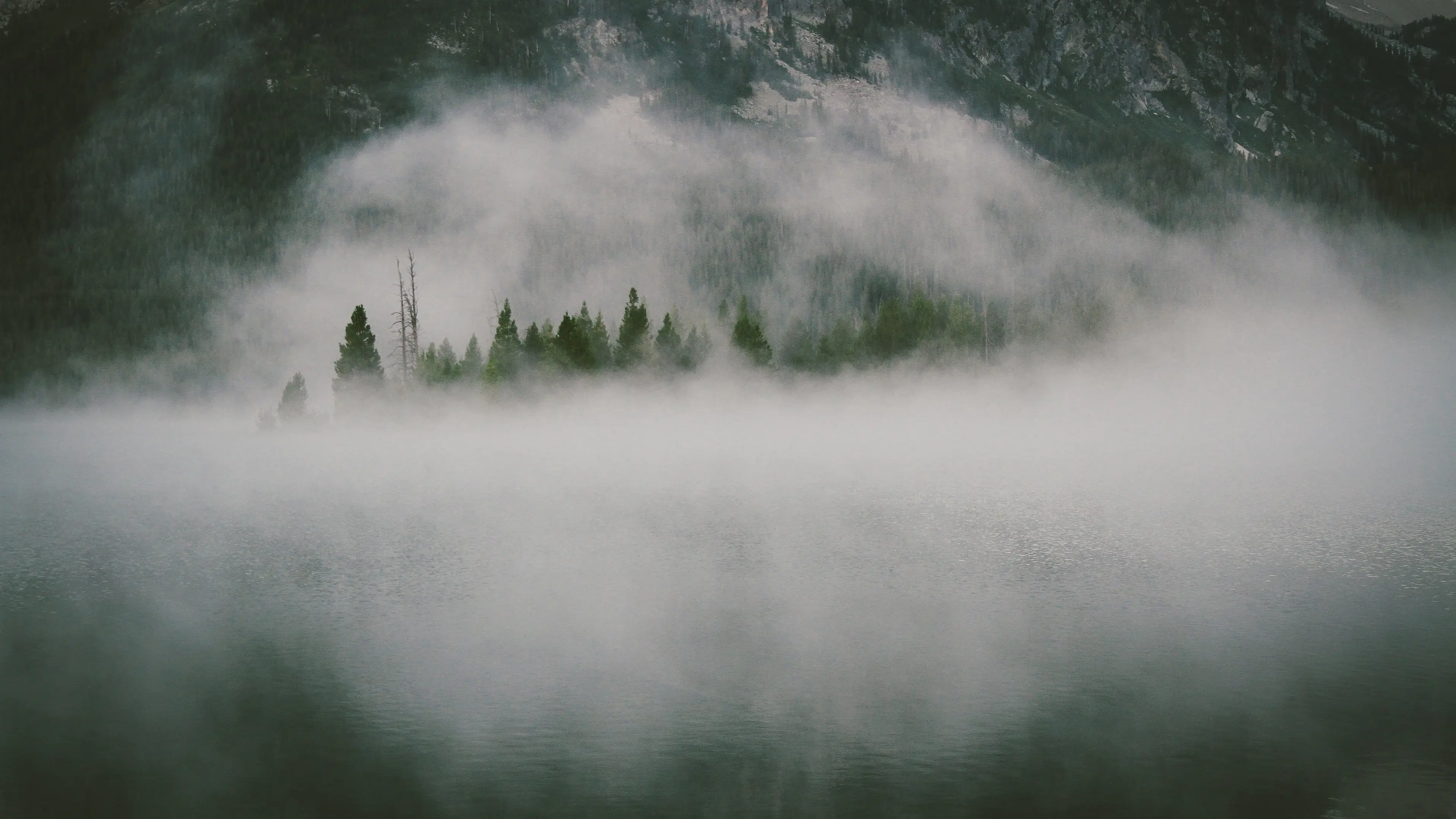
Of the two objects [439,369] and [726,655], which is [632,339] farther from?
[726,655]

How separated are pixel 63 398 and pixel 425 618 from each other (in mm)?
176409

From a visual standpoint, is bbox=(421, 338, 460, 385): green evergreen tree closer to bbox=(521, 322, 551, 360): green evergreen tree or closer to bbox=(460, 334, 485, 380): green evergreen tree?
bbox=(460, 334, 485, 380): green evergreen tree

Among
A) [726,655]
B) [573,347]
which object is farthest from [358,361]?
[726,655]

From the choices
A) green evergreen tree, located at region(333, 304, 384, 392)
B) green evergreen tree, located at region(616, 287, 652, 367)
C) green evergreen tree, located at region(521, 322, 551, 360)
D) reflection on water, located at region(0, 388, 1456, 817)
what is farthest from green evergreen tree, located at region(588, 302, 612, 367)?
reflection on water, located at region(0, 388, 1456, 817)

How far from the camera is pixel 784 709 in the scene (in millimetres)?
26578

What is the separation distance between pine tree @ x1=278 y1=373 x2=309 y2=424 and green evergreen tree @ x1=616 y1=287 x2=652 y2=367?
2520cm

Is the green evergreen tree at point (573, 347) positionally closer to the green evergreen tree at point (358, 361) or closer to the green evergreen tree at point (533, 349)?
the green evergreen tree at point (533, 349)

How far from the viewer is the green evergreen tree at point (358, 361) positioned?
302 ft

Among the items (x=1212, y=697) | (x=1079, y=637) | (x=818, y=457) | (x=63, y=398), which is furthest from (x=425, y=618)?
(x=63, y=398)

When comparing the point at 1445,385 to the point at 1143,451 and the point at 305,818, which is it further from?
the point at 305,818

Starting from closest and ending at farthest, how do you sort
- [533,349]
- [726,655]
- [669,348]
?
[726,655] → [533,349] → [669,348]

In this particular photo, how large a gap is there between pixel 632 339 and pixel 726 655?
243 feet

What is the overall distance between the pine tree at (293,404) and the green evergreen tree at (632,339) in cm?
2520

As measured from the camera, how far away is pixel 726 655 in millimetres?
30969
